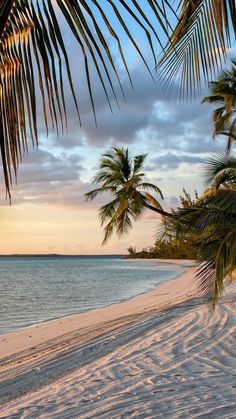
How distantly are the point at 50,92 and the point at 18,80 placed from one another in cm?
11

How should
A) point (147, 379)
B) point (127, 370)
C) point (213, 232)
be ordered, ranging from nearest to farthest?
point (147, 379)
point (127, 370)
point (213, 232)

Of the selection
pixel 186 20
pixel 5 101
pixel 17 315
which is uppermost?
pixel 186 20

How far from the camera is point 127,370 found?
258 inches

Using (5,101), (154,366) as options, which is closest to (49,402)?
(154,366)

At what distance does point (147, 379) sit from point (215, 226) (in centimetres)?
383

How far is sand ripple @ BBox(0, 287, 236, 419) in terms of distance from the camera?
482 cm

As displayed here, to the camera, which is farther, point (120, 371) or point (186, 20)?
point (120, 371)

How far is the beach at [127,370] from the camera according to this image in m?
4.92

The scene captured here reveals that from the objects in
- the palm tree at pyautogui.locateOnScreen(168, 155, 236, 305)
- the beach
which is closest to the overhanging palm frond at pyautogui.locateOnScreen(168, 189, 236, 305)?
the palm tree at pyautogui.locateOnScreen(168, 155, 236, 305)

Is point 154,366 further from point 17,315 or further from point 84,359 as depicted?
point 17,315

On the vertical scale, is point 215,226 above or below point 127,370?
above

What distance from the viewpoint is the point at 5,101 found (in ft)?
5.09

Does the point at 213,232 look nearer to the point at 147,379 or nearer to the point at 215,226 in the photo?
the point at 215,226

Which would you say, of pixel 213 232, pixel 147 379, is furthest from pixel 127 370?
pixel 213 232
